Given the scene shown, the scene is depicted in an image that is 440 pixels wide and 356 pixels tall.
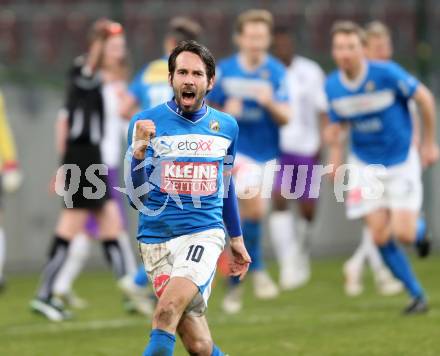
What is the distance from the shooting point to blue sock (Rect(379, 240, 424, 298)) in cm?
974

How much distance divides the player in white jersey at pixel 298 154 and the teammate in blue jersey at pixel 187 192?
6.19 m

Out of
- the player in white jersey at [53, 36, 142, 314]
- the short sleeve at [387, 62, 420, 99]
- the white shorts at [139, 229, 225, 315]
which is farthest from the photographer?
the player in white jersey at [53, 36, 142, 314]

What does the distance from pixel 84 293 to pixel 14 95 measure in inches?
106

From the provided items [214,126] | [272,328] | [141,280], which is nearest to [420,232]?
[272,328]

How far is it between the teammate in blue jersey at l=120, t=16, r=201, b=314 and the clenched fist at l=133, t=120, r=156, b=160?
4.13 meters

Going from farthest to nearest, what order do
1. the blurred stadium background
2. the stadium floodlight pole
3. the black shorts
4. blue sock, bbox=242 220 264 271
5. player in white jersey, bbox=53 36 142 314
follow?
the stadium floodlight pole < the blurred stadium background < blue sock, bbox=242 220 264 271 < player in white jersey, bbox=53 36 142 314 < the black shorts

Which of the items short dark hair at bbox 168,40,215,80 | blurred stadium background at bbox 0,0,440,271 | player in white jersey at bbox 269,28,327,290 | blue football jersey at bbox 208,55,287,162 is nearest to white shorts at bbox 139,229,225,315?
short dark hair at bbox 168,40,215,80

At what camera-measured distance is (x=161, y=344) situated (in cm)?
592

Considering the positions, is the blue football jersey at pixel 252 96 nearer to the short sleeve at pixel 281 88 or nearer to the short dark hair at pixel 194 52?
the short sleeve at pixel 281 88

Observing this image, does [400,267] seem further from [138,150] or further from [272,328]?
[138,150]

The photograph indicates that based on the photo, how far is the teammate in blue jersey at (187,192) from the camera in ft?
20.5

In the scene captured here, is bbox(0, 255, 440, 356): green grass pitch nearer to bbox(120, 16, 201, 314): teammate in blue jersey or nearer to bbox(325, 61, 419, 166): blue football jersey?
bbox(120, 16, 201, 314): teammate in blue jersey

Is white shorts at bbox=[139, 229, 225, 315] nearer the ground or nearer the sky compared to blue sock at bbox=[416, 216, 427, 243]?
nearer the sky

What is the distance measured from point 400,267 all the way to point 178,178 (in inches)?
147
